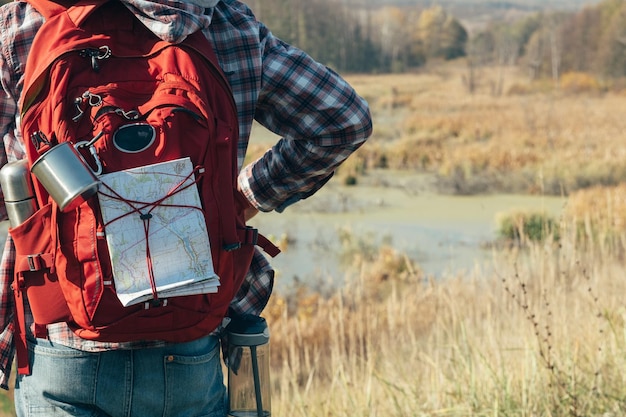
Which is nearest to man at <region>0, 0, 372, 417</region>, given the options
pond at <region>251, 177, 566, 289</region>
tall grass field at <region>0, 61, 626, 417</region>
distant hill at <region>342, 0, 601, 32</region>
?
tall grass field at <region>0, 61, 626, 417</region>

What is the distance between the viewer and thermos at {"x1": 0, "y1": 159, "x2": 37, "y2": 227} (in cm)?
152

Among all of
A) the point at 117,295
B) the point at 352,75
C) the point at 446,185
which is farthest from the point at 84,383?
the point at 352,75

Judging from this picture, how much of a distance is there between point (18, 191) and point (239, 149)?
1.42 ft

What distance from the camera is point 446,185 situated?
15.1 metres

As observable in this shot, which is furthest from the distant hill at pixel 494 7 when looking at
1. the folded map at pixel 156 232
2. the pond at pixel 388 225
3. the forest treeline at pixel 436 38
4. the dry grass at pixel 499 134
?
the folded map at pixel 156 232

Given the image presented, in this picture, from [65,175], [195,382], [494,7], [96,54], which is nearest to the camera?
[65,175]

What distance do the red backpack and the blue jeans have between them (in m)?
0.05

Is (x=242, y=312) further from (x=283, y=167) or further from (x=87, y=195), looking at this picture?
(x=87, y=195)

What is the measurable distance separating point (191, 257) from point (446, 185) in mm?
13842

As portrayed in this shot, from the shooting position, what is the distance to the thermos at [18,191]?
1522 millimetres

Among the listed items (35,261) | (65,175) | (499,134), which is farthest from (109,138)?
(499,134)

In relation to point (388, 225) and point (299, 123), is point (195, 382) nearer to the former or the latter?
point (299, 123)

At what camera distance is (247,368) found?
184cm

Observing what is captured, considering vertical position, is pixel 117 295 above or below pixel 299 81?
below
